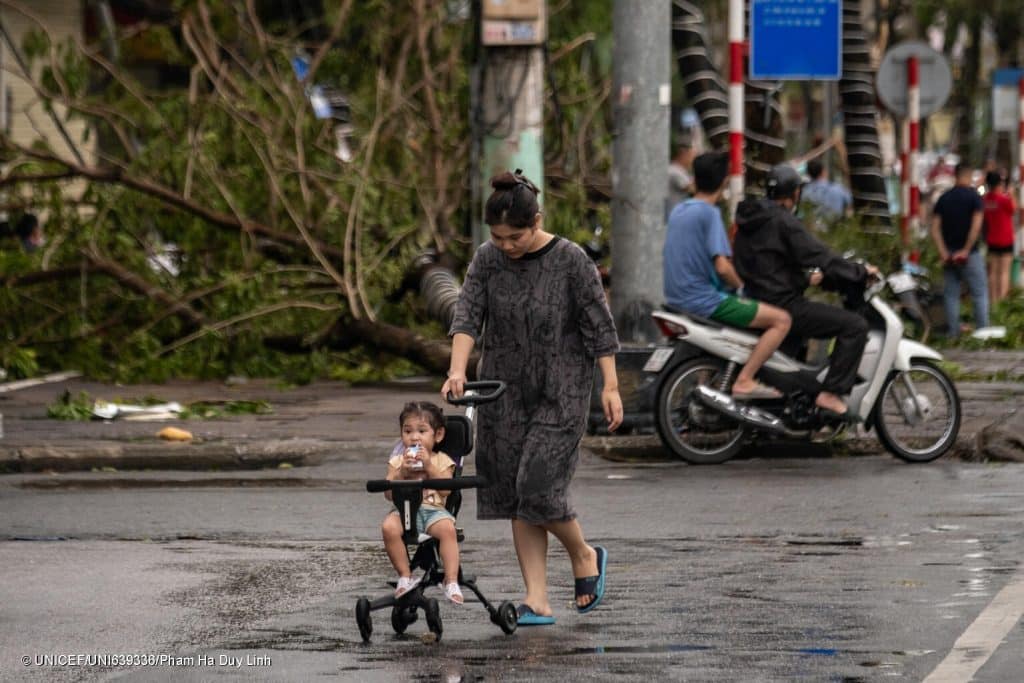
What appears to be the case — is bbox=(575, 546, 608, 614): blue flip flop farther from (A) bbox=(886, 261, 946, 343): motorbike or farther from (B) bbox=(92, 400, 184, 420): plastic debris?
(A) bbox=(886, 261, 946, 343): motorbike

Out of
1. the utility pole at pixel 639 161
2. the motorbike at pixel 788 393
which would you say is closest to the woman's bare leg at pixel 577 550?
the motorbike at pixel 788 393

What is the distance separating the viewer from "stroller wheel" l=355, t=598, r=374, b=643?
723 centimetres

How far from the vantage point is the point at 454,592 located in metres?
7.32

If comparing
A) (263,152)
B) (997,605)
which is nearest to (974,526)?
(997,605)

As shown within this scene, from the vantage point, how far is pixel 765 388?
12.6m

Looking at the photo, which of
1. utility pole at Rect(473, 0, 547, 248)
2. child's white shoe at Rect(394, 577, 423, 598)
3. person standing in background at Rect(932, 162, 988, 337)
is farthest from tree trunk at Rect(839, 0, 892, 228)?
child's white shoe at Rect(394, 577, 423, 598)

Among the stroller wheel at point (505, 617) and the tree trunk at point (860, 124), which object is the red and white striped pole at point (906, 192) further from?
the stroller wheel at point (505, 617)

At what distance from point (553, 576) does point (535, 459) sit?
1378 millimetres

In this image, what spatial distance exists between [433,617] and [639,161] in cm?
773

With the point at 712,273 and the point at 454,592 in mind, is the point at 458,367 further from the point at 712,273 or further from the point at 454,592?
the point at 712,273

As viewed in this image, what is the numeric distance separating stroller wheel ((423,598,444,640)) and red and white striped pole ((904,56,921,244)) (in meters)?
15.6

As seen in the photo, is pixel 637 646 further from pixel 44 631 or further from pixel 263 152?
pixel 263 152

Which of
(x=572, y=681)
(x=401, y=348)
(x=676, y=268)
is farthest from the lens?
(x=401, y=348)

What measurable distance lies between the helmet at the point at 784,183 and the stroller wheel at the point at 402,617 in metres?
5.82
